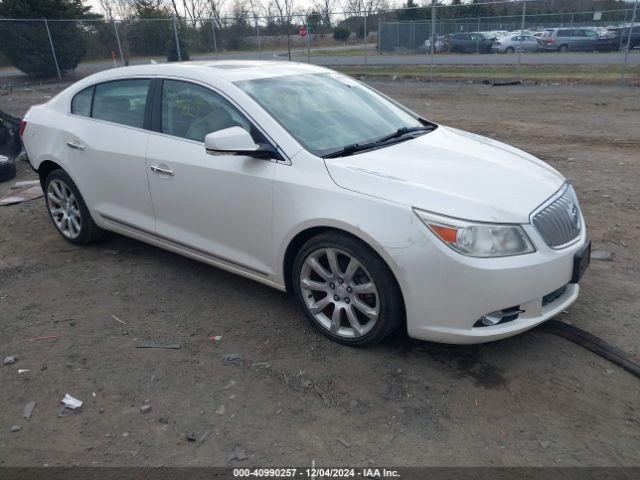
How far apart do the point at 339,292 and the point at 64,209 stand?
322 cm

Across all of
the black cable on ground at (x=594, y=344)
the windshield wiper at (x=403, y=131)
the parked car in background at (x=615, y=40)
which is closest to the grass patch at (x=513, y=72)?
the parked car in background at (x=615, y=40)

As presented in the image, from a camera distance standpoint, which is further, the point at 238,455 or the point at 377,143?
the point at 377,143

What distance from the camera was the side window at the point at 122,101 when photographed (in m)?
4.36

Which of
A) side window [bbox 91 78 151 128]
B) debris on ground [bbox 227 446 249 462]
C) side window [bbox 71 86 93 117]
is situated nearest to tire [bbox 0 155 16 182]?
side window [bbox 71 86 93 117]

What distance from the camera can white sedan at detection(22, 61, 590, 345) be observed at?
9.76 ft

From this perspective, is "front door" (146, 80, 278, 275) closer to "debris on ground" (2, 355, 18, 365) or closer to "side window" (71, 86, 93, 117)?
"side window" (71, 86, 93, 117)

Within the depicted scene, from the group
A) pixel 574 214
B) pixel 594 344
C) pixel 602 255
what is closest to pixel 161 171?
pixel 574 214

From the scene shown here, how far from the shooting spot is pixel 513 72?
1956 cm

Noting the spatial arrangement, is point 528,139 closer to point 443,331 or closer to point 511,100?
point 511,100

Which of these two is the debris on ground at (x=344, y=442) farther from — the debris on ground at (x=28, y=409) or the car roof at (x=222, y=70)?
the car roof at (x=222, y=70)

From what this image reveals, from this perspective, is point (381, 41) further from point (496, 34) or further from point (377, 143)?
point (377, 143)

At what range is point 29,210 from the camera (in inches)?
254

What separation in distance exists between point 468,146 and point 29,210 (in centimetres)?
517

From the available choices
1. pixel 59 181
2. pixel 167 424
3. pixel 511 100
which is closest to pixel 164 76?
pixel 59 181
